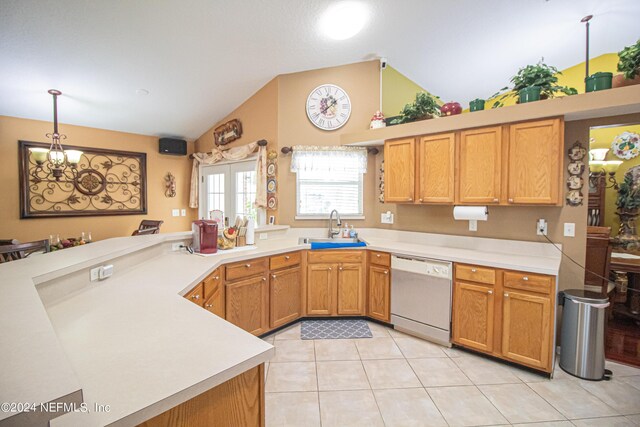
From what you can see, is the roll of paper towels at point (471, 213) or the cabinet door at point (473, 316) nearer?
the cabinet door at point (473, 316)

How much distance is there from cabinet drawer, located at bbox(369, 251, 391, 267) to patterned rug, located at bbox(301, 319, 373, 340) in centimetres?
72

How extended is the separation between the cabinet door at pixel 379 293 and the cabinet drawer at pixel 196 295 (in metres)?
1.88

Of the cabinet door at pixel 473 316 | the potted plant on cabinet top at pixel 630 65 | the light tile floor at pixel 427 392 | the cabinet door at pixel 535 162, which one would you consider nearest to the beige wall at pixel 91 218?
the light tile floor at pixel 427 392

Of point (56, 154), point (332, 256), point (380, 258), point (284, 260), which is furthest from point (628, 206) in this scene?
point (56, 154)

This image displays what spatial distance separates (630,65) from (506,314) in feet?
6.84

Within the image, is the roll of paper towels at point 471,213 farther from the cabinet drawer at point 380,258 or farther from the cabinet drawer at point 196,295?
the cabinet drawer at point 196,295

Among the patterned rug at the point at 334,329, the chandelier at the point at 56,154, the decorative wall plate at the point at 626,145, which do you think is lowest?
the patterned rug at the point at 334,329

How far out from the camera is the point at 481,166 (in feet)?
9.02

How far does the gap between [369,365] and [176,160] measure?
454 cm

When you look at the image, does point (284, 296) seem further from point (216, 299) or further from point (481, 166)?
point (481, 166)

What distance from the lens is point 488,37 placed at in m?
3.29

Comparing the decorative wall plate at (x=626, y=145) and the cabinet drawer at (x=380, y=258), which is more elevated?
the decorative wall plate at (x=626, y=145)

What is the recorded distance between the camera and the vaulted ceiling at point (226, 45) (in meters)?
2.53

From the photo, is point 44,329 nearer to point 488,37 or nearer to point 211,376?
point 211,376
